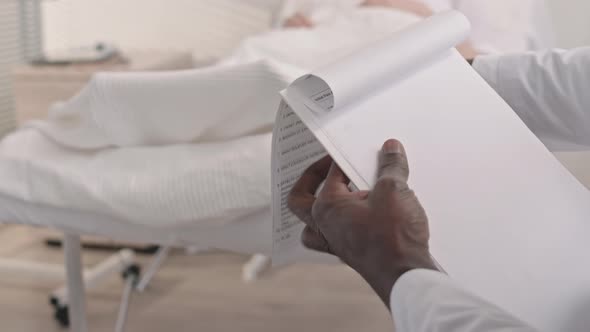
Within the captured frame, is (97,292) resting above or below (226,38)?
below

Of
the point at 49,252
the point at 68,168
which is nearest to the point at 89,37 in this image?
the point at 49,252

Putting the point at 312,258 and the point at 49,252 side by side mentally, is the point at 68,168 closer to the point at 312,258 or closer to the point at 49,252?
the point at 312,258

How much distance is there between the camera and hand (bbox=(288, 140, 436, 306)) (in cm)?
69

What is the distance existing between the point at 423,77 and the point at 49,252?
178 centimetres

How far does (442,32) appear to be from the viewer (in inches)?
37.5

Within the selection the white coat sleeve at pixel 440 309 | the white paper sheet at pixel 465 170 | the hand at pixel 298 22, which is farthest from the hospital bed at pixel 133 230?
the hand at pixel 298 22

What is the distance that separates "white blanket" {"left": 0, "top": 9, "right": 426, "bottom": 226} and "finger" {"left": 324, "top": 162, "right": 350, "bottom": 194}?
30 centimetres

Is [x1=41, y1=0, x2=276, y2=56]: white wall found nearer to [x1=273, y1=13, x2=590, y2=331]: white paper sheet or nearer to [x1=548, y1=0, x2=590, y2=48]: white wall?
[x1=548, y1=0, x2=590, y2=48]: white wall

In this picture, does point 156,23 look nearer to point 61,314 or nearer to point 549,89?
point 61,314

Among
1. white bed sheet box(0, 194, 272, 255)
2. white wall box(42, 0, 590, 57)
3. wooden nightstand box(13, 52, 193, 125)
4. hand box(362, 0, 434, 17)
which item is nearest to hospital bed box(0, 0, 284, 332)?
white bed sheet box(0, 194, 272, 255)

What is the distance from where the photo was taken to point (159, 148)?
48.3 inches

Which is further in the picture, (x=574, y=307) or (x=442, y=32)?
(x=442, y=32)

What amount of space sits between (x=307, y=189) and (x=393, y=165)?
0.43 ft

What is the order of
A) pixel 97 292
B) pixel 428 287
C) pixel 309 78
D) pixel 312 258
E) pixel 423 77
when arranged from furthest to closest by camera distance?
1. pixel 97 292
2. pixel 312 258
3. pixel 423 77
4. pixel 309 78
5. pixel 428 287
